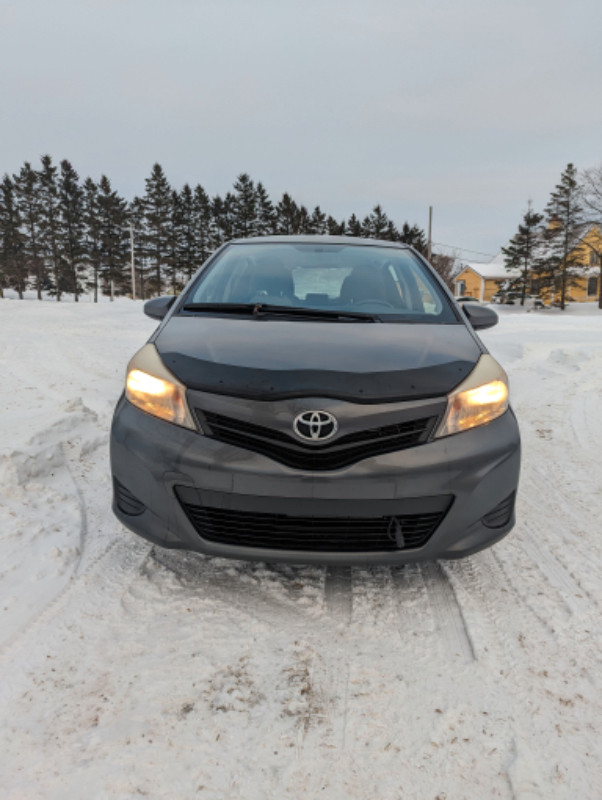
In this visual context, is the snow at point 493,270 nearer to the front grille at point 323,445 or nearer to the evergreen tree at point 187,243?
the evergreen tree at point 187,243

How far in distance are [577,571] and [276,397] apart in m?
1.60

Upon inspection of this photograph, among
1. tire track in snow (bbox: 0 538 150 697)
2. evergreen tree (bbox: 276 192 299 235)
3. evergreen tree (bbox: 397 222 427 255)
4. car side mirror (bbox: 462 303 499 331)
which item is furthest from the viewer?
evergreen tree (bbox: 397 222 427 255)

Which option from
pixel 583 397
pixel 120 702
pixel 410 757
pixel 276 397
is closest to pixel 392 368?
pixel 276 397

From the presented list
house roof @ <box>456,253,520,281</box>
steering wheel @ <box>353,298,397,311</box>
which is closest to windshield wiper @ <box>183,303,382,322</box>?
steering wheel @ <box>353,298,397,311</box>

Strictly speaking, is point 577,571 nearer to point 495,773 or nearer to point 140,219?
point 495,773

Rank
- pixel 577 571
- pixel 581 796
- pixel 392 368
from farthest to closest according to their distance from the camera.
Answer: pixel 577 571 → pixel 392 368 → pixel 581 796

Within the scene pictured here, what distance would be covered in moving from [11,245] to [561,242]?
5211 centimetres

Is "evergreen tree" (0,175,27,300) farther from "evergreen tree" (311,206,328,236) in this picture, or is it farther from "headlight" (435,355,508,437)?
"headlight" (435,355,508,437)

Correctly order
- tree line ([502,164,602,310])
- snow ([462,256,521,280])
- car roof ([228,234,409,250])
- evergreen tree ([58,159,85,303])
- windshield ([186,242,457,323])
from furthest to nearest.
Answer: snow ([462,256,521,280])
evergreen tree ([58,159,85,303])
tree line ([502,164,602,310])
car roof ([228,234,409,250])
windshield ([186,242,457,323])

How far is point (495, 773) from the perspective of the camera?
4.51 ft

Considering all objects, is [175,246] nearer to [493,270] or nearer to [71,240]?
[71,240]

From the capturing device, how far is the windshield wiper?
2.71m

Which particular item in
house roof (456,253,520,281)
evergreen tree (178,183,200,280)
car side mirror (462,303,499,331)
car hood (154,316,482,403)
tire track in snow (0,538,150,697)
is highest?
evergreen tree (178,183,200,280)

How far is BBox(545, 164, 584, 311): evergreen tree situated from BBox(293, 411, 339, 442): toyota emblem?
157 ft
